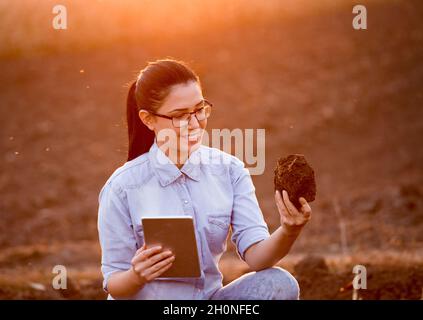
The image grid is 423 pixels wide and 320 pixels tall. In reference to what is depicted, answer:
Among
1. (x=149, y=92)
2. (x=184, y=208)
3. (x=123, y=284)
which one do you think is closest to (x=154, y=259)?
(x=123, y=284)

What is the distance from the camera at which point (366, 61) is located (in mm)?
11812

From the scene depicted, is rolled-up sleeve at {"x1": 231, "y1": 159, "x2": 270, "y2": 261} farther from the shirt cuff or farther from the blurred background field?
the blurred background field

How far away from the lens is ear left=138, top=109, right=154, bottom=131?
3.18 metres

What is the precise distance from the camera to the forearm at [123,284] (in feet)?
9.57

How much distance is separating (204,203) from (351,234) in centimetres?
435

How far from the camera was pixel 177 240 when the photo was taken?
2885 millimetres

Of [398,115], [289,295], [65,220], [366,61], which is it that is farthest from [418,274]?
[366,61]

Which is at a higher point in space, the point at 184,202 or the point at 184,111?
the point at 184,111

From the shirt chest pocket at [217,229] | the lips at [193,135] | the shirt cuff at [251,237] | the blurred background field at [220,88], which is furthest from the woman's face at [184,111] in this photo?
the blurred background field at [220,88]

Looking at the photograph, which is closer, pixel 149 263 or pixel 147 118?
pixel 149 263

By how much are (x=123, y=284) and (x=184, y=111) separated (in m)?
0.64

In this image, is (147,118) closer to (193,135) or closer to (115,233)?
(193,135)

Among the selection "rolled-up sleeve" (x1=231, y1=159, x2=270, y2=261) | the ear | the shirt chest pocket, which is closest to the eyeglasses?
the ear

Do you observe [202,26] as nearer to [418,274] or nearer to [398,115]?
[398,115]
